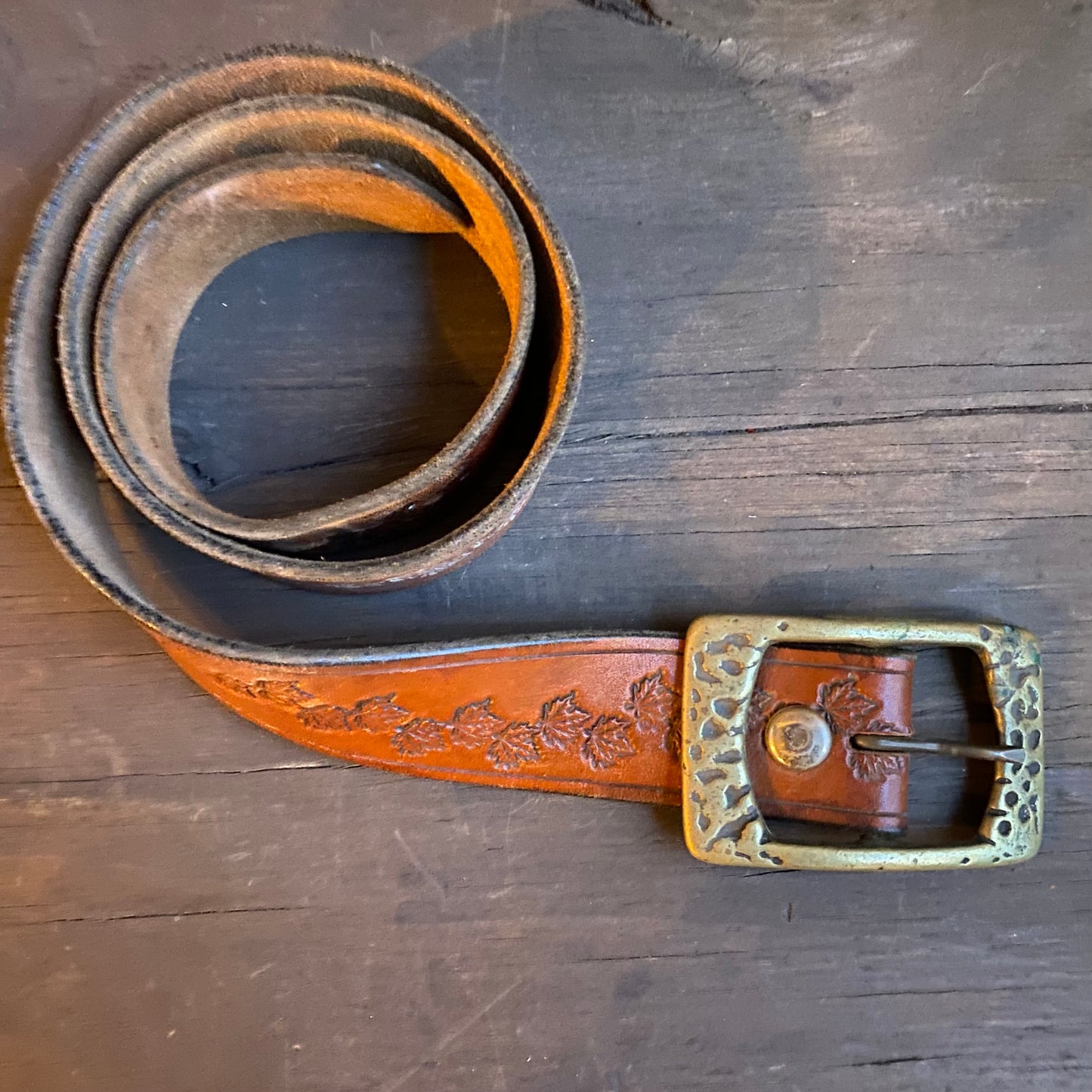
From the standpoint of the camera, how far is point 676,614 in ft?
5.07

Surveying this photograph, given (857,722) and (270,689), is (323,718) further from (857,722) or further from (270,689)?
(857,722)

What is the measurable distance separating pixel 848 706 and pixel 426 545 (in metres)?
0.78

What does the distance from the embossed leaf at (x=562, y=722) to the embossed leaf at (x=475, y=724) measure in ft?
0.25

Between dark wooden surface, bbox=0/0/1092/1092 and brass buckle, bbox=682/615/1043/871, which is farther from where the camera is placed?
dark wooden surface, bbox=0/0/1092/1092

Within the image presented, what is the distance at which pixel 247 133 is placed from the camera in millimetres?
1514

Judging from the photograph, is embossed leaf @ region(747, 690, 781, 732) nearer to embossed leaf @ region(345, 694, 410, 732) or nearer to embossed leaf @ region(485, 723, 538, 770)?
embossed leaf @ region(485, 723, 538, 770)

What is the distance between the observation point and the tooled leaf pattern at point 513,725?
1454 millimetres

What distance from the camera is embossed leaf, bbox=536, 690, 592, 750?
147cm

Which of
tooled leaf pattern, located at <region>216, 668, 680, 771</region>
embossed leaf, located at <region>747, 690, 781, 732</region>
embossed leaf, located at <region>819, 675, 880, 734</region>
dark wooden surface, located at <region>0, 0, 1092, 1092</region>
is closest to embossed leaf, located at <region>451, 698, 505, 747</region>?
tooled leaf pattern, located at <region>216, 668, 680, 771</region>

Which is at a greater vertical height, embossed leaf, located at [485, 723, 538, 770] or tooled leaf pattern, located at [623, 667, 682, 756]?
tooled leaf pattern, located at [623, 667, 682, 756]

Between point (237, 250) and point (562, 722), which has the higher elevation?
point (237, 250)

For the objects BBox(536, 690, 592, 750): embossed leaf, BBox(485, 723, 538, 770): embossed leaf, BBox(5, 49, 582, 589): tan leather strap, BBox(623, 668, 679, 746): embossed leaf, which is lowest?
BBox(485, 723, 538, 770): embossed leaf

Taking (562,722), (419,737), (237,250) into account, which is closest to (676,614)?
(562,722)

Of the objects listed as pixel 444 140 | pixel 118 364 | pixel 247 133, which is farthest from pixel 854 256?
pixel 118 364
